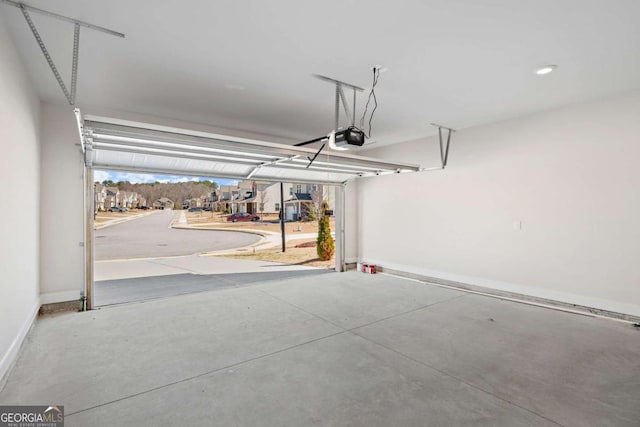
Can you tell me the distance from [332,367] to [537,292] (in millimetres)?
3719

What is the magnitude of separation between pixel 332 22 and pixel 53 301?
503 cm

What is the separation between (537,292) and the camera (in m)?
4.59

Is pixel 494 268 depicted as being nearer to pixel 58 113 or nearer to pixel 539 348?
pixel 539 348

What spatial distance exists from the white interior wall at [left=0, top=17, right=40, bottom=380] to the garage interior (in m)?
0.04

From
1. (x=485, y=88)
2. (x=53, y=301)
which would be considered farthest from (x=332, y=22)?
(x=53, y=301)

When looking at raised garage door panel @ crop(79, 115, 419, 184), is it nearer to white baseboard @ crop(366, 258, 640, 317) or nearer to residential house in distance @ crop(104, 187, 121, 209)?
white baseboard @ crop(366, 258, 640, 317)

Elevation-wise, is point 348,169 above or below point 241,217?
above

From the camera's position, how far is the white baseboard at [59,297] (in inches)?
162

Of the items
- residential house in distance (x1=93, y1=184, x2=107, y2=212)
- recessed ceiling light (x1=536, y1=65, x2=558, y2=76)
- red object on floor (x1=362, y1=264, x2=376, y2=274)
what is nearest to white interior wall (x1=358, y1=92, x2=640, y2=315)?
red object on floor (x1=362, y1=264, x2=376, y2=274)

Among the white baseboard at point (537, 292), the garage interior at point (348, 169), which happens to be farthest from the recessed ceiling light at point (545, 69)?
the white baseboard at point (537, 292)

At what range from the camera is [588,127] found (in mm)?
4145

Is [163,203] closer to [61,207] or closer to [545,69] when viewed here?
[61,207]

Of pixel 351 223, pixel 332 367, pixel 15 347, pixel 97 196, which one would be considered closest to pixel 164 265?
pixel 97 196

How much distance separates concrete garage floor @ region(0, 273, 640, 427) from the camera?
209 cm
